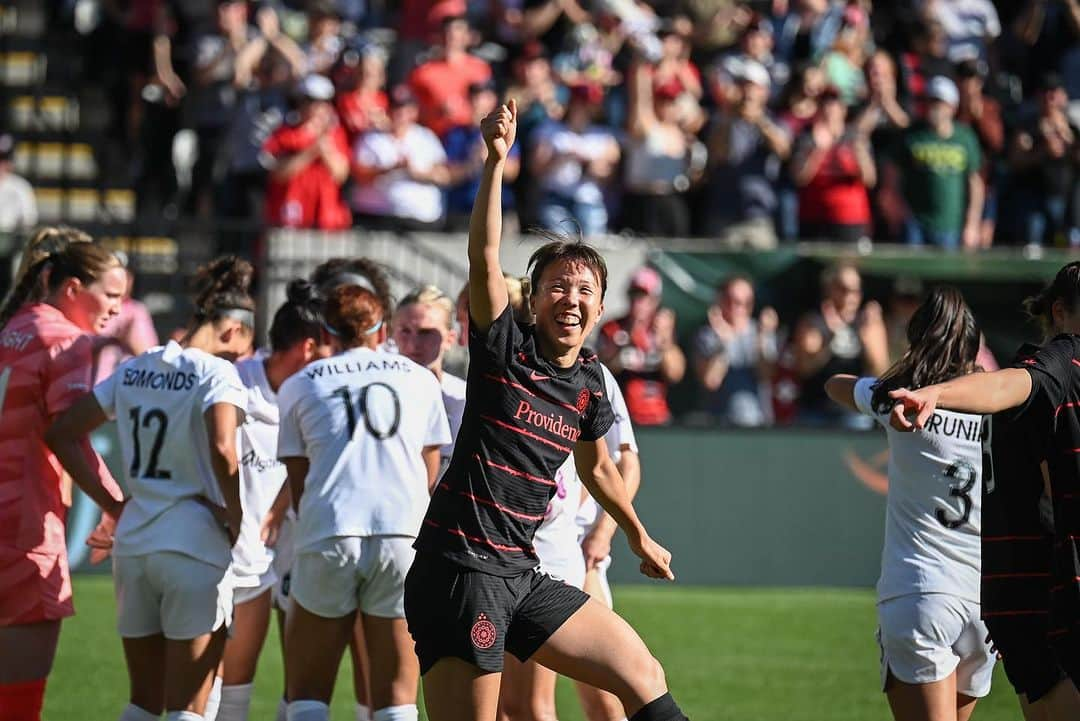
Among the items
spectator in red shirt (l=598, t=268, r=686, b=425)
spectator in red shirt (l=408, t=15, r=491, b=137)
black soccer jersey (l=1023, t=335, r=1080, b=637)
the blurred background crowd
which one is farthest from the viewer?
spectator in red shirt (l=408, t=15, r=491, b=137)

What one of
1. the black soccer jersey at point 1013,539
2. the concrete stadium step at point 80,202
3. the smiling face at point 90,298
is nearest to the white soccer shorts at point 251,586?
the smiling face at point 90,298

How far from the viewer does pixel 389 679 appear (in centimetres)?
628

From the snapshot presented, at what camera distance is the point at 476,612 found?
210 inches

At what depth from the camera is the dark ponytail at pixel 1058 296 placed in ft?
18.0

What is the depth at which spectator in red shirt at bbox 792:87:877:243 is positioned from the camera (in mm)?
14891

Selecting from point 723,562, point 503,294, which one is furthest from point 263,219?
point 503,294

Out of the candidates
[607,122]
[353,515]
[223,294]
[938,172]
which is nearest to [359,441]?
[353,515]

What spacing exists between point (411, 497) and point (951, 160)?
386 inches

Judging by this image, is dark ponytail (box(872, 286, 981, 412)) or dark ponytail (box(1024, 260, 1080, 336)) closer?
dark ponytail (box(1024, 260, 1080, 336))

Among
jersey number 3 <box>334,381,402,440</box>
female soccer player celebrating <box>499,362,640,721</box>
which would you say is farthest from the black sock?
jersey number 3 <box>334,381,402,440</box>

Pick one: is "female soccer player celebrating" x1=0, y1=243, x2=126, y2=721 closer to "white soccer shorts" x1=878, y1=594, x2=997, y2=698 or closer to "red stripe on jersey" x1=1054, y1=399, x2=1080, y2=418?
"white soccer shorts" x1=878, y1=594, x2=997, y2=698

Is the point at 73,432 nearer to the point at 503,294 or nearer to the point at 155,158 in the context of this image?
the point at 503,294

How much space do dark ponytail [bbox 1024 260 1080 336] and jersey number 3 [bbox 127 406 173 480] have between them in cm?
323

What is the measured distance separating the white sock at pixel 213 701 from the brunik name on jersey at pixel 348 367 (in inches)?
50.3
